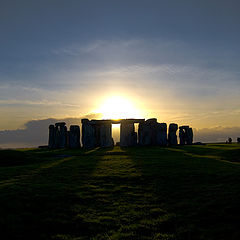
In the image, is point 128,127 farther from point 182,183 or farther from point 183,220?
point 183,220

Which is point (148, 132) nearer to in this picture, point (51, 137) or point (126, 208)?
point (51, 137)

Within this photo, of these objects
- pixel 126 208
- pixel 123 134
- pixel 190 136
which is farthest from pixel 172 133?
pixel 126 208

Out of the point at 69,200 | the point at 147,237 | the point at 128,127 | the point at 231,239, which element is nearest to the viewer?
the point at 231,239

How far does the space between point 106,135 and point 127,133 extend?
12.2 ft

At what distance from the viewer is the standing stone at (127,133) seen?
47.1 meters

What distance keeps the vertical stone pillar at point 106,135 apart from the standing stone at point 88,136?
146cm

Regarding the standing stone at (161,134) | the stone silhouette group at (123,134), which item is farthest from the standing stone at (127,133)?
the standing stone at (161,134)

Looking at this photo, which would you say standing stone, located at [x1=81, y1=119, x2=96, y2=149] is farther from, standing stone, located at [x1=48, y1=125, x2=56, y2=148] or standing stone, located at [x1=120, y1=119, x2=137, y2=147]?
standing stone, located at [x1=48, y1=125, x2=56, y2=148]

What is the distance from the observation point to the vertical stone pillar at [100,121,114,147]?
46.8 metres

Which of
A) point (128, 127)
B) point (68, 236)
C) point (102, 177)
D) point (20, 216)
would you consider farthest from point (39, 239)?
point (128, 127)

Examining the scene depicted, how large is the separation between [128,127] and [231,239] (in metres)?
39.6

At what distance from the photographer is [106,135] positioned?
46.9m

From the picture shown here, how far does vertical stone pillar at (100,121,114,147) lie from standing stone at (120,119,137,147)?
2065 mm

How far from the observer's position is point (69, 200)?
37.2 ft
